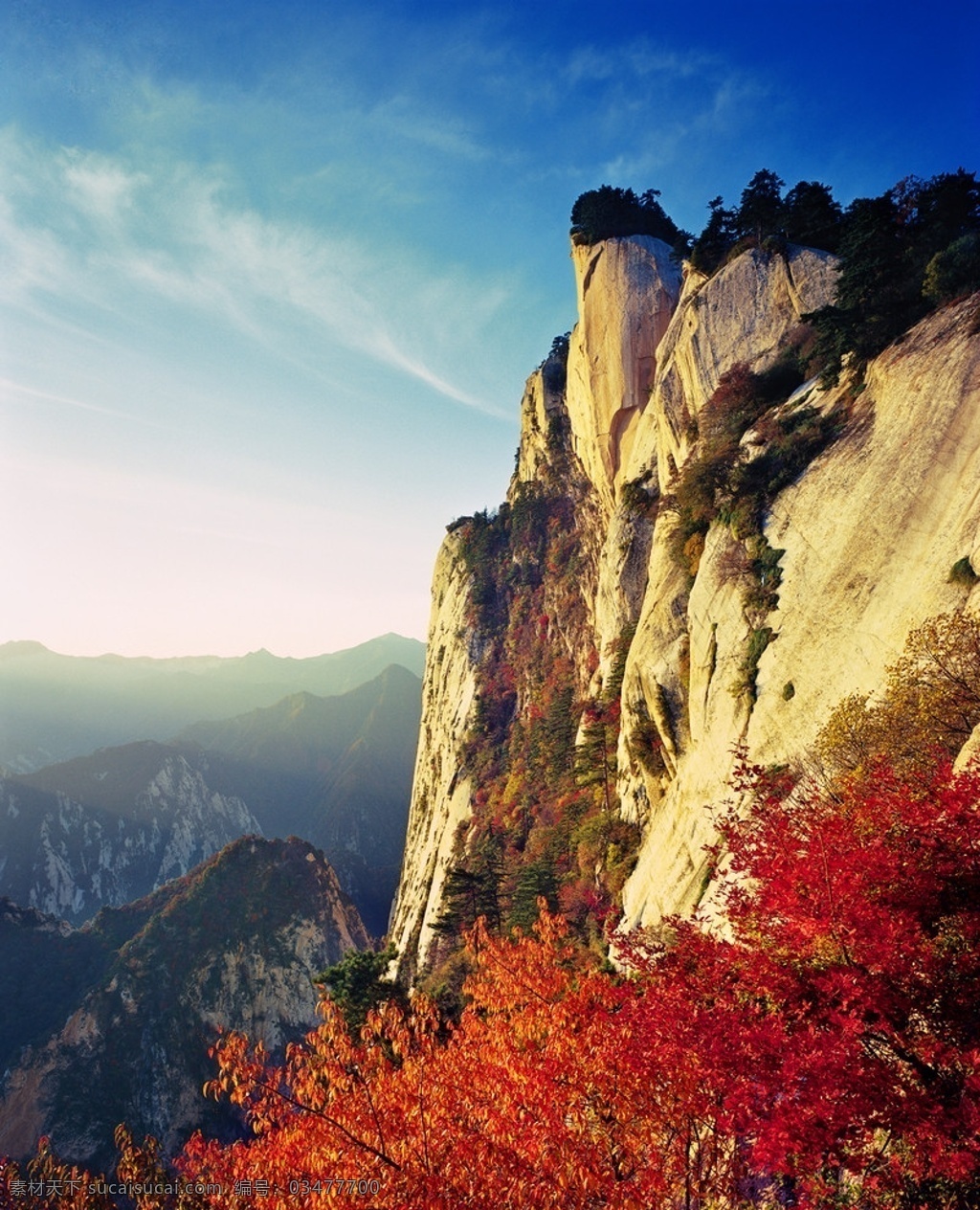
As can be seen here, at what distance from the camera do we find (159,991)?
218ft

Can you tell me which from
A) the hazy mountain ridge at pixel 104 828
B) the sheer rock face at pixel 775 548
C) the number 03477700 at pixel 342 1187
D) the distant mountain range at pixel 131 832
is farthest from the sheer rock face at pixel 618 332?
the hazy mountain ridge at pixel 104 828

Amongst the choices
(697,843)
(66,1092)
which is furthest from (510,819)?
(66,1092)

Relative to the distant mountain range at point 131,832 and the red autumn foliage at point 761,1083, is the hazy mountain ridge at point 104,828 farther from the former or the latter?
the red autumn foliage at point 761,1083

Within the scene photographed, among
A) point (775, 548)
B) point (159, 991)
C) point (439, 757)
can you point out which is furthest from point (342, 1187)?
point (159, 991)

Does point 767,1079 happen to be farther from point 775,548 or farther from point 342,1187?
point 775,548

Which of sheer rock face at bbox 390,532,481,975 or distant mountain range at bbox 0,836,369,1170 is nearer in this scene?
distant mountain range at bbox 0,836,369,1170

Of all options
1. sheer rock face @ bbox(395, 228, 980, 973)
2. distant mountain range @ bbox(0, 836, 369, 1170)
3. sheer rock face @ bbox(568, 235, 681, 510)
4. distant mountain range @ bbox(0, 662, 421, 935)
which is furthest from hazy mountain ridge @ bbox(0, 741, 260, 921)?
sheer rock face @ bbox(395, 228, 980, 973)

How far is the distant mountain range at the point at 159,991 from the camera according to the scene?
192 feet

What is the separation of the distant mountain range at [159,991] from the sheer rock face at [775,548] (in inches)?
2272

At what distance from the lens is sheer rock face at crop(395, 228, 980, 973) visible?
63.9 ft

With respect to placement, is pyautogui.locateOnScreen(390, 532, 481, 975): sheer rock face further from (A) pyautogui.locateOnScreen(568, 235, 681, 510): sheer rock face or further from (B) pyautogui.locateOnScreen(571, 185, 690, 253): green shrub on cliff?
(B) pyautogui.locateOnScreen(571, 185, 690, 253): green shrub on cliff

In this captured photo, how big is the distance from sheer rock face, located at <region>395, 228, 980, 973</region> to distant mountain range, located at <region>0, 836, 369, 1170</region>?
57.7 metres

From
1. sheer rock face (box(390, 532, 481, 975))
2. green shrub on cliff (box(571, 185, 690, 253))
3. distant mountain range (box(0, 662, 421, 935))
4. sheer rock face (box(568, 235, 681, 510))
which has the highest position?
green shrub on cliff (box(571, 185, 690, 253))

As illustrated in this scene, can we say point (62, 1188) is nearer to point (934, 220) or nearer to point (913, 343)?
point (913, 343)
